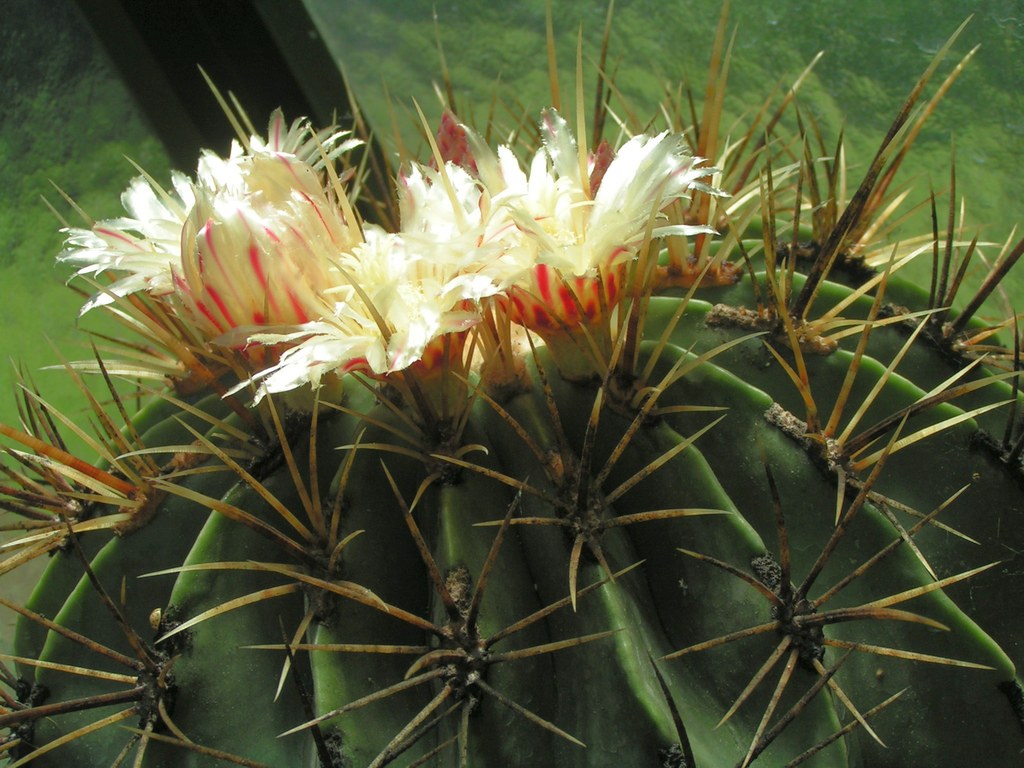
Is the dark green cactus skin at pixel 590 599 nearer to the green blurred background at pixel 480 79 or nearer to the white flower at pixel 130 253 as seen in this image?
the white flower at pixel 130 253

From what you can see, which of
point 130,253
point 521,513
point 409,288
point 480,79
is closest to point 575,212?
point 409,288

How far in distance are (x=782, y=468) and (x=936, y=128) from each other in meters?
1.10

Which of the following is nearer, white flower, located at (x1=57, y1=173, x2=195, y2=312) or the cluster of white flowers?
the cluster of white flowers

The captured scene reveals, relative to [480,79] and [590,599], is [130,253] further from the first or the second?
[480,79]

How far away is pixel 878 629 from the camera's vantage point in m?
0.75

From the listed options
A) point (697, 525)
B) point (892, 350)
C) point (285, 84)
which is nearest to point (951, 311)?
point (892, 350)

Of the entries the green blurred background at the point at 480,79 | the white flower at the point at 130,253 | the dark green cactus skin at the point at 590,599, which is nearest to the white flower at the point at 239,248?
the white flower at the point at 130,253

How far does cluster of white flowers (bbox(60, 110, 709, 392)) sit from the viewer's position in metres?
0.67

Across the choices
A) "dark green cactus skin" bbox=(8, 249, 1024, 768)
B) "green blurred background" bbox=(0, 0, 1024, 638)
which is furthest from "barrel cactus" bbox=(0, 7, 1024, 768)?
"green blurred background" bbox=(0, 0, 1024, 638)

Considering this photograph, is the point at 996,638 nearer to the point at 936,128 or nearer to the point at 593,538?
the point at 593,538

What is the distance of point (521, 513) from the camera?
754mm

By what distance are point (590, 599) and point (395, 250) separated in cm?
34

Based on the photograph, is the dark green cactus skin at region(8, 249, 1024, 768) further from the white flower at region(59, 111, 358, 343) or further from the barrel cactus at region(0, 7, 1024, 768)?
the white flower at region(59, 111, 358, 343)

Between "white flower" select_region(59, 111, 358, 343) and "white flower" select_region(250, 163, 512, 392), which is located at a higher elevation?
"white flower" select_region(59, 111, 358, 343)
